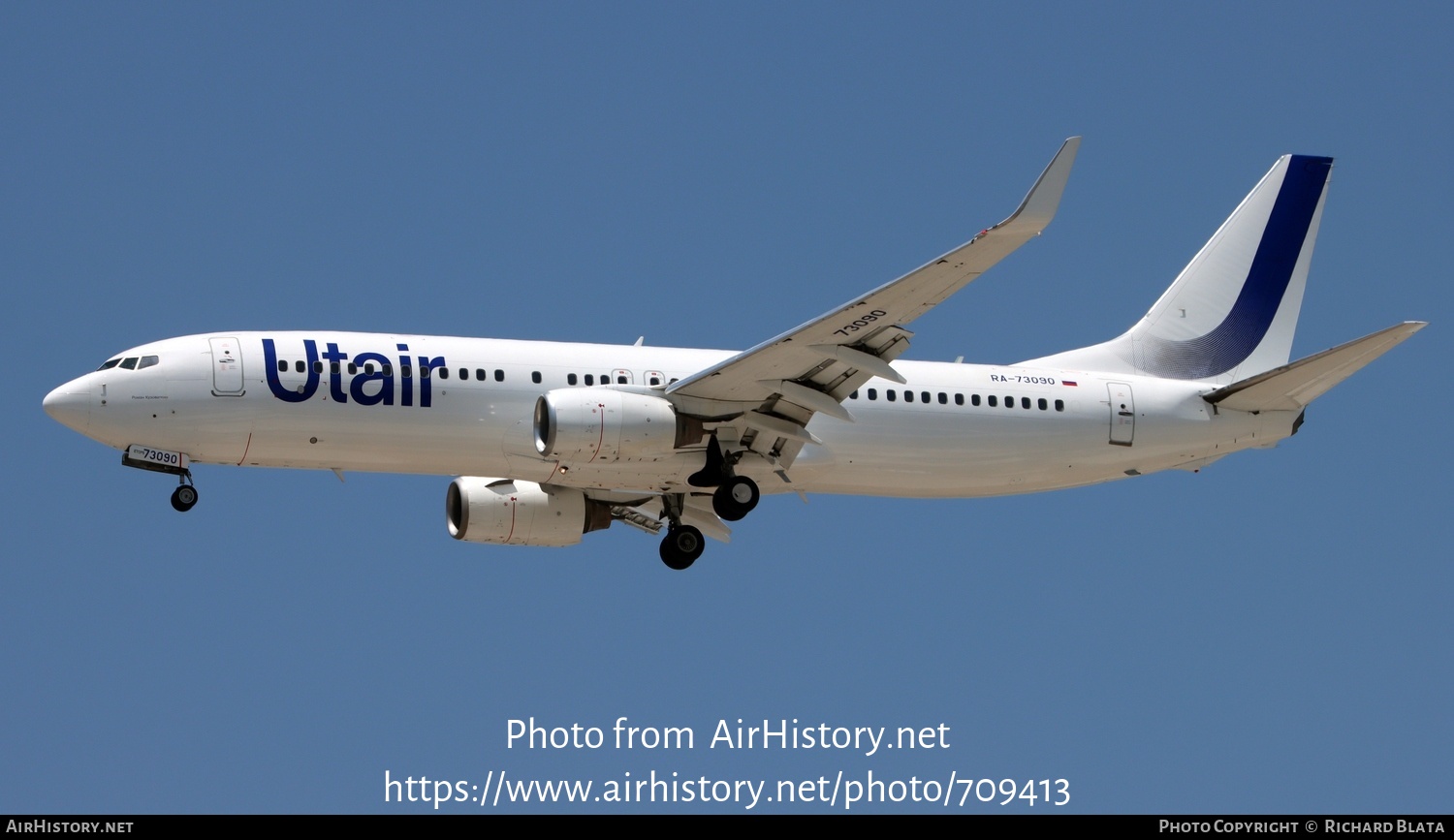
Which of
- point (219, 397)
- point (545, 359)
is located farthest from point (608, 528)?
point (219, 397)

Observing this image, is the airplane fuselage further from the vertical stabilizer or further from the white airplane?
the vertical stabilizer

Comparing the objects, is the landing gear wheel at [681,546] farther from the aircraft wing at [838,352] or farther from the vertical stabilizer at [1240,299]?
the vertical stabilizer at [1240,299]

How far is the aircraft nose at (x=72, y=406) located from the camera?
3684cm

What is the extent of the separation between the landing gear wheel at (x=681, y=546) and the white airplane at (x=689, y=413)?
0.05 m

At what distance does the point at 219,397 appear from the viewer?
36.8 metres

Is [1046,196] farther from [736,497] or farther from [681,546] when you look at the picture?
[681,546]

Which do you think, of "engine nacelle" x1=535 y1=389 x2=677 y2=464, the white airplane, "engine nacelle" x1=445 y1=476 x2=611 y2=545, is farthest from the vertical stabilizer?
"engine nacelle" x1=445 y1=476 x2=611 y2=545

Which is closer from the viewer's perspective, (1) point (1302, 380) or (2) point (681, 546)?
(1) point (1302, 380)

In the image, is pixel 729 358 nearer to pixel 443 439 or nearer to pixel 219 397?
pixel 443 439

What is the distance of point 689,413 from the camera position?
125 feet

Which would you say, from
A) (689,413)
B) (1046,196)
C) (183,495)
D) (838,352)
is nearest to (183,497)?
(183,495)

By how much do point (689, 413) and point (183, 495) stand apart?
9.79 metres

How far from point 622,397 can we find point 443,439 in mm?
3482

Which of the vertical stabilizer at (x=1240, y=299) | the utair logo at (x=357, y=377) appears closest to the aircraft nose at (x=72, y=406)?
the utair logo at (x=357, y=377)
